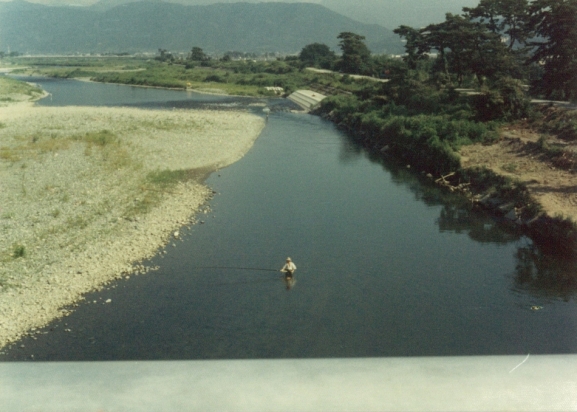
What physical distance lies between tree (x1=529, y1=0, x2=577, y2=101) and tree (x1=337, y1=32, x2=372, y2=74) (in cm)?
2435

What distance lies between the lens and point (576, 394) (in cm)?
87

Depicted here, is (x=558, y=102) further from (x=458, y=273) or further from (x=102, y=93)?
(x=102, y=93)

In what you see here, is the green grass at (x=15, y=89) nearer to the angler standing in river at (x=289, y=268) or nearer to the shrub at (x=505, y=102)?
the shrub at (x=505, y=102)

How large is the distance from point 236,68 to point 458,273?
51.6m

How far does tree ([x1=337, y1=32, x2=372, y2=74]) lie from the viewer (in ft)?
136

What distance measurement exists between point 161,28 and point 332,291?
12593 centimetres

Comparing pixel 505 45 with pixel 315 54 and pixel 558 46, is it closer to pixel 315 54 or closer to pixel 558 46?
pixel 558 46

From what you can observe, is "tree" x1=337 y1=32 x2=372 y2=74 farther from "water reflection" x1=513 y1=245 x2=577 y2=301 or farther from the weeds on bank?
"water reflection" x1=513 y1=245 x2=577 y2=301

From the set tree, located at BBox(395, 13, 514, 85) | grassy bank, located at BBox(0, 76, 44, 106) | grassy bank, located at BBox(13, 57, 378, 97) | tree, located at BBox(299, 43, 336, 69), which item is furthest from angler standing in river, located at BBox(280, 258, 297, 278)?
tree, located at BBox(299, 43, 336, 69)

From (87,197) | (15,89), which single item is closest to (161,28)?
(15,89)

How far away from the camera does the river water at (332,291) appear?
20.3 ft

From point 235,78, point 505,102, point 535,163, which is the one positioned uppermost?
point 235,78

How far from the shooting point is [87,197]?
38.4 ft

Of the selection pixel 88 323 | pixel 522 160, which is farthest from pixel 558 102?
pixel 88 323
